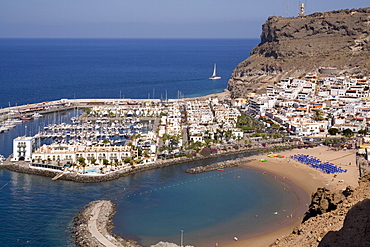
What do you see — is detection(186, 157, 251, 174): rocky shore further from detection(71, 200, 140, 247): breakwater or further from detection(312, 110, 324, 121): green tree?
detection(312, 110, 324, 121): green tree

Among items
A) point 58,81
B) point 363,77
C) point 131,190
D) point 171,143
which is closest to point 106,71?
point 58,81

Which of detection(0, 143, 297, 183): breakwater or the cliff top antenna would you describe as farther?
the cliff top antenna

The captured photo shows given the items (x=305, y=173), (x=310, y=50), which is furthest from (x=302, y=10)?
(x=305, y=173)

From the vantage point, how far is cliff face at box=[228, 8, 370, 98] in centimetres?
5472

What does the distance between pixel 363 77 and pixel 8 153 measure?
1391 inches

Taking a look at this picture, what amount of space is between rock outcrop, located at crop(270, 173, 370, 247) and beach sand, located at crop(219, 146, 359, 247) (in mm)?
5554

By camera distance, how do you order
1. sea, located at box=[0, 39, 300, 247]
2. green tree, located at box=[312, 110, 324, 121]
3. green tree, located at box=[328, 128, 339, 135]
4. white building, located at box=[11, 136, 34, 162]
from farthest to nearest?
green tree, located at box=[312, 110, 324, 121]
green tree, located at box=[328, 128, 339, 135]
white building, located at box=[11, 136, 34, 162]
sea, located at box=[0, 39, 300, 247]

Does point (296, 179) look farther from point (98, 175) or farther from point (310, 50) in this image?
point (310, 50)

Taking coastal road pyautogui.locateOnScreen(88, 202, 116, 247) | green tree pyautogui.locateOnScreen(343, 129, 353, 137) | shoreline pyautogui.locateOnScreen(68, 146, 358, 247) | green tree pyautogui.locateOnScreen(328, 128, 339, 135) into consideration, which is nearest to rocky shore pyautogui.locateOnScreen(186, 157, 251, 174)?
shoreline pyautogui.locateOnScreen(68, 146, 358, 247)

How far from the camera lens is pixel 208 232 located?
61.0 ft

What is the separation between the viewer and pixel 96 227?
724 inches

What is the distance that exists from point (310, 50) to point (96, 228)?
45806mm

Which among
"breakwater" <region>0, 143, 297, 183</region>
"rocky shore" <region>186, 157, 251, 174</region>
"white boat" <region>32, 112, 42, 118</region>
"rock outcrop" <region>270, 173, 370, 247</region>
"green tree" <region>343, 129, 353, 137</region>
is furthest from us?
"white boat" <region>32, 112, 42, 118</region>

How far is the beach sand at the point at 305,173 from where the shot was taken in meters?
19.0
